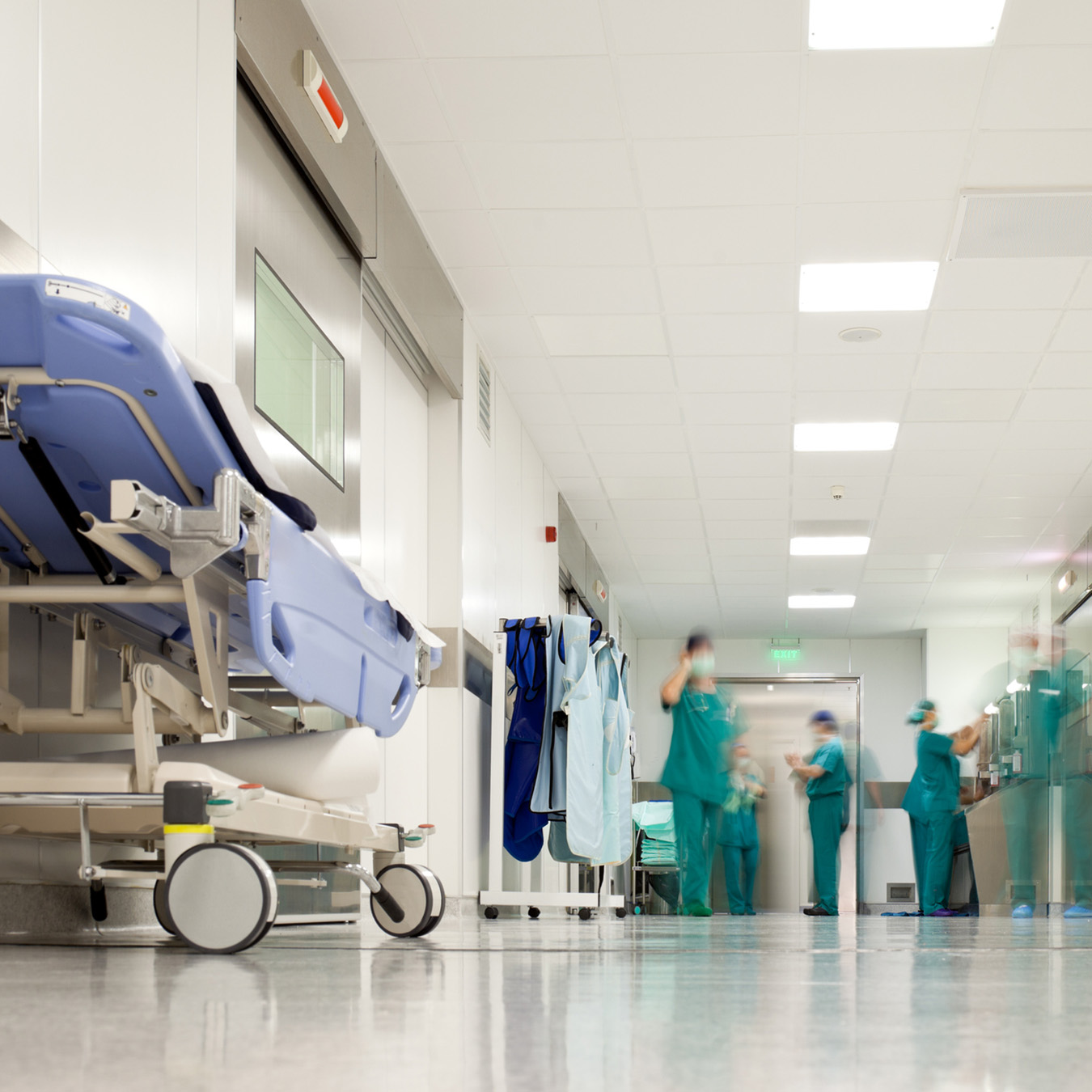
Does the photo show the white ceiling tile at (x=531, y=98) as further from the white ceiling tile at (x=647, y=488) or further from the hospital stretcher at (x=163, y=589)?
the white ceiling tile at (x=647, y=488)

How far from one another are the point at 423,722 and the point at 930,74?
3062 mm

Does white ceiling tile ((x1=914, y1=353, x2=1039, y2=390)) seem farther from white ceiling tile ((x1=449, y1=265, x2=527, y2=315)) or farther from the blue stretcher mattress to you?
the blue stretcher mattress

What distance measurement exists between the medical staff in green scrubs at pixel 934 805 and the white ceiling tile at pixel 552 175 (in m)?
4.39

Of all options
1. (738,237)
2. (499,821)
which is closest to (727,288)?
(738,237)

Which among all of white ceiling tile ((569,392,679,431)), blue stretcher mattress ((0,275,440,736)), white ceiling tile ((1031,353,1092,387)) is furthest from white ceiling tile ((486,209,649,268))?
blue stretcher mattress ((0,275,440,736))

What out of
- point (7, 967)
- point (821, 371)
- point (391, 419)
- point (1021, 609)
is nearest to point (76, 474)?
point (7, 967)

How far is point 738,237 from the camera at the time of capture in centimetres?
525

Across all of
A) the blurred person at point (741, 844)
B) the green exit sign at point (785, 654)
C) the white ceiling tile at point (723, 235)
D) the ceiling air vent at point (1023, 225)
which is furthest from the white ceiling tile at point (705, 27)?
the green exit sign at point (785, 654)

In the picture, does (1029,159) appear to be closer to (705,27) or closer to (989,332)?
(705,27)

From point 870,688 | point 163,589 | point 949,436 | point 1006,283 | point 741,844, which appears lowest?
point 741,844

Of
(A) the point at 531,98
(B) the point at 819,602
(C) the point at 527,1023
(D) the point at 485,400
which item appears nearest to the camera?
(C) the point at 527,1023

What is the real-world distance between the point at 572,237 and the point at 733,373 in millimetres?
1724

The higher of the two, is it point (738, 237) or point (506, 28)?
point (506, 28)

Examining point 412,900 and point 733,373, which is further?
point 733,373
